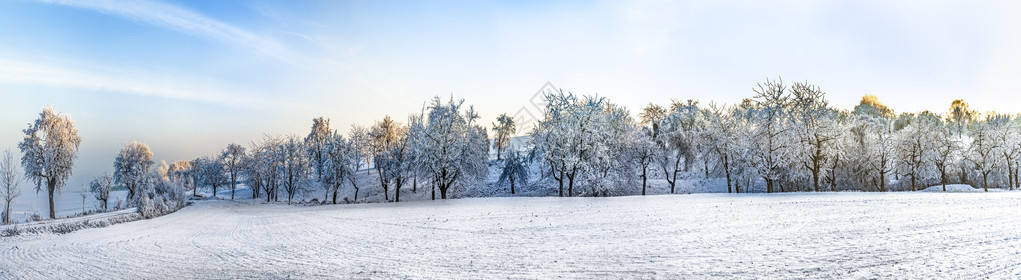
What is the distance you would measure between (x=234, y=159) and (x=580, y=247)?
234 feet

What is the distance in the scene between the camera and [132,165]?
2389 inches

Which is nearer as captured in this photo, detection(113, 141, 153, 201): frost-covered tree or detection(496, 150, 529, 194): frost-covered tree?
detection(496, 150, 529, 194): frost-covered tree

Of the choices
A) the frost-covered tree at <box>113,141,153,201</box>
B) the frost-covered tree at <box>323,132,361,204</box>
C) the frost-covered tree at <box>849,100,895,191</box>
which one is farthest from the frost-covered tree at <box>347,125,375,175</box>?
the frost-covered tree at <box>849,100,895,191</box>

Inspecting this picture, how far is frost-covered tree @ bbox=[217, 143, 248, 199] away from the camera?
6962 centimetres

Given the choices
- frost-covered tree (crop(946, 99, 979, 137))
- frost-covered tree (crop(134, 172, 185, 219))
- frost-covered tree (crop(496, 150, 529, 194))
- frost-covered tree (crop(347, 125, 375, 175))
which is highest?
frost-covered tree (crop(946, 99, 979, 137))

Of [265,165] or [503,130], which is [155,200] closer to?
[265,165]

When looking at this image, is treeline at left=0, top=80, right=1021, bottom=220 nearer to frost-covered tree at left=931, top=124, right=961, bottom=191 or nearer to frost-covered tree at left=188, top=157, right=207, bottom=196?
frost-covered tree at left=931, top=124, right=961, bottom=191

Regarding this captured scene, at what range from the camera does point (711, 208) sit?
24.2 metres

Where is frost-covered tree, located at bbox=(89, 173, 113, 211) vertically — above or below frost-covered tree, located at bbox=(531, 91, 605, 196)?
below

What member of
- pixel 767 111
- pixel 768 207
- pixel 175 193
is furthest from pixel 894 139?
pixel 175 193

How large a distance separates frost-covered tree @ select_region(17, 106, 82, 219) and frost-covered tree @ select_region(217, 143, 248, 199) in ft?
91.9

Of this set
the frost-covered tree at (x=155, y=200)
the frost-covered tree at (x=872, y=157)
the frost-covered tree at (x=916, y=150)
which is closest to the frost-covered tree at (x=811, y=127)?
the frost-covered tree at (x=872, y=157)

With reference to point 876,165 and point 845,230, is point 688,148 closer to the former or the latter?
point 876,165

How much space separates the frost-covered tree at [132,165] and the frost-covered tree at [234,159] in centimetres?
935
